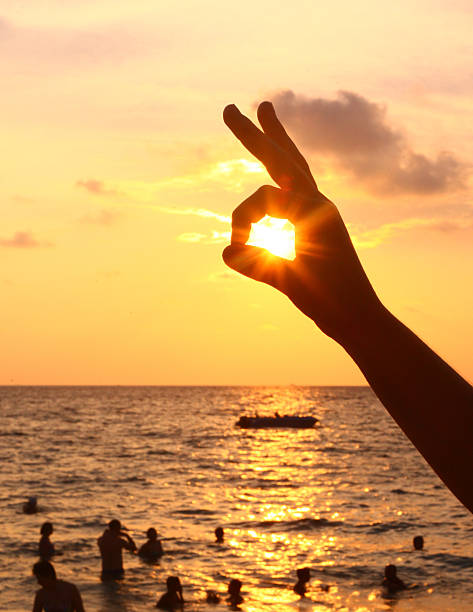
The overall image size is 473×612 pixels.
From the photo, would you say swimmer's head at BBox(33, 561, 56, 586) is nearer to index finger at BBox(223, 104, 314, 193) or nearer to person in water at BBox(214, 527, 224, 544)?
index finger at BBox(223, 104, 314, 193)

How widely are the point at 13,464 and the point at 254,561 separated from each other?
1950 inches

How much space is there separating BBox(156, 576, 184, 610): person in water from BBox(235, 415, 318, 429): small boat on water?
3639 inches

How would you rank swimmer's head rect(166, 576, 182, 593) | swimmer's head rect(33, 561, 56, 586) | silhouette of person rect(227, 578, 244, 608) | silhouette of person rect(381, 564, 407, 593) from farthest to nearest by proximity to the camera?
silhouette of person rect(381, 564, 407, 593)
silhouette of person rect(227, 578, 244, 608)
swimmer's head rect(166, 576, 182, 593)
swimmer's head rect(33, 561, 56, 586)

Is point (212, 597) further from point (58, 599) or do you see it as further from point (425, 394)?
point (425, 394)

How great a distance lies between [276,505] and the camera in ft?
184

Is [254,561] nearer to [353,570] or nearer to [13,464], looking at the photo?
[353,570]

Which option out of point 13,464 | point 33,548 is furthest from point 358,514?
point 13,464

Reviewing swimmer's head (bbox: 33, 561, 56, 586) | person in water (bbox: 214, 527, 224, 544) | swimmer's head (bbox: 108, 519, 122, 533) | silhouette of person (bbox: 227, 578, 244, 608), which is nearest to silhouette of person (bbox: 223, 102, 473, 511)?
swimmer's head (bbox: 33, 561, 56, 586)

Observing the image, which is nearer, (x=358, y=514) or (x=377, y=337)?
(x=377, y=337)

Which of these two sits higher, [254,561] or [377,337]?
[377,337]

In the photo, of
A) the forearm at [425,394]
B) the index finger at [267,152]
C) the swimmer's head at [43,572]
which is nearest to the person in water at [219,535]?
the swimmer's head at [43,572]

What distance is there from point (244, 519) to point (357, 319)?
49.0m

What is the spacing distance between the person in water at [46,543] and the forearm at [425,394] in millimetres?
30659

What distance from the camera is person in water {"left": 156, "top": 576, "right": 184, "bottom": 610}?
25562 mm
